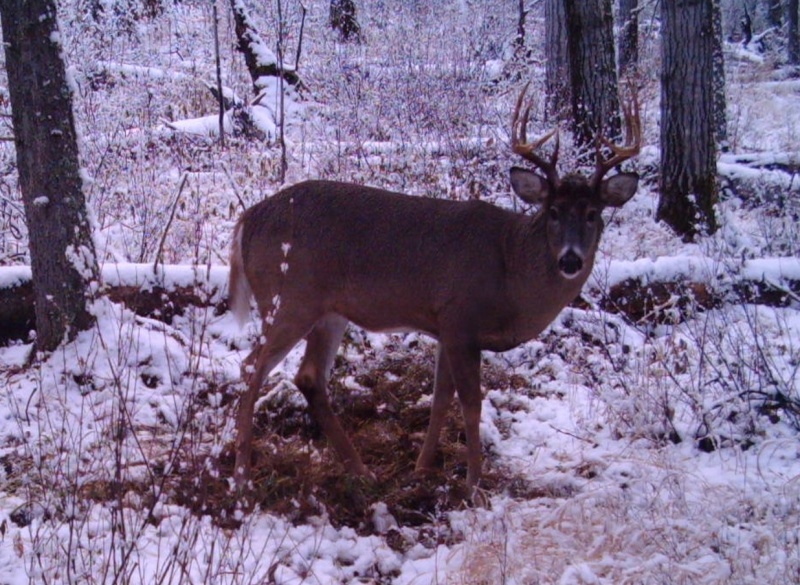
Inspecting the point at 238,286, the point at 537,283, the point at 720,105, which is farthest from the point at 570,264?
the point at 720,105

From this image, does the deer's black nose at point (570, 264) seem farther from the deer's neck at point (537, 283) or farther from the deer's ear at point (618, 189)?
the deer's ear at point (618, 189)

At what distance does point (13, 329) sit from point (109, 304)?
0.73 m

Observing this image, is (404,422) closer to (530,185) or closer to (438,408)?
(438,408)

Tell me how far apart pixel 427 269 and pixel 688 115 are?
389 cm

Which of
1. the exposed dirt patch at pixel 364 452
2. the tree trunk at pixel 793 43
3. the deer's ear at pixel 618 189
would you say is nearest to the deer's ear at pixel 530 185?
the deer's ear at pixel 618 189

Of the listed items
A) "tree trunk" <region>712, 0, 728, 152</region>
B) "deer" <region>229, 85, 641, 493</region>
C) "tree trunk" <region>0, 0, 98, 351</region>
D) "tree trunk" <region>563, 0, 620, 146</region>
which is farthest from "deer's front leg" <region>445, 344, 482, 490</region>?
"tree trunk" <region>712, 0, 728, 152</region>

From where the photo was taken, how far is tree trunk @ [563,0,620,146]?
28.3 feet

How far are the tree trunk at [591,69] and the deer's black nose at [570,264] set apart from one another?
16.5ft

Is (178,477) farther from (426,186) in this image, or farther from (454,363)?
(426,186)

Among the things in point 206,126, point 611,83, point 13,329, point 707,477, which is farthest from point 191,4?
point 707,477

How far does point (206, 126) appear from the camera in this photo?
394 inches

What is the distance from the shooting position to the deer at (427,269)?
4047 mm

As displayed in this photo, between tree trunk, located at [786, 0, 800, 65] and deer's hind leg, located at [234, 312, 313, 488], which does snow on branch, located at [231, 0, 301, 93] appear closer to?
deer's hind leg, located at [234, 312, 313, 488]

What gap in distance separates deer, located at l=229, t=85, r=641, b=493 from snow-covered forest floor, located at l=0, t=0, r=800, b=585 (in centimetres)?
18
